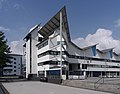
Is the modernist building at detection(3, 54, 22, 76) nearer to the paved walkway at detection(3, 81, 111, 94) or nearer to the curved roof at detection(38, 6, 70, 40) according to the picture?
the curved roof at detection(38, 6, 70, 40)

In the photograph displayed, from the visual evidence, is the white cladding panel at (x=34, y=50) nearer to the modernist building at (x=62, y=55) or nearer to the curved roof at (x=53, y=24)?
the modernist building at (x=62, y=55)

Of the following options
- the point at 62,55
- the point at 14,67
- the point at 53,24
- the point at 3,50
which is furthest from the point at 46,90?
the point at 14,67

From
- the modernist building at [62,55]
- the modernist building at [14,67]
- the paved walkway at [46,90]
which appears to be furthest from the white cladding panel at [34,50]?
the modernist building at [14,67]

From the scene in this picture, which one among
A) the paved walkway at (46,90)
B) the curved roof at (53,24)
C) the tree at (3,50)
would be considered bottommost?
the paved walkway at (46,90)

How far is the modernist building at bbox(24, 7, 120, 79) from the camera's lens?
224ft

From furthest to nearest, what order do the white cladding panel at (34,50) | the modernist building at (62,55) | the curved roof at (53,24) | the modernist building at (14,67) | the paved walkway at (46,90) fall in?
the modernist building at (14,67), the white cladding panel at (34,50), the modernist building at (62,55), the curved roof at (53,24), the paved walkway at (46,90)

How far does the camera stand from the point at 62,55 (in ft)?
220

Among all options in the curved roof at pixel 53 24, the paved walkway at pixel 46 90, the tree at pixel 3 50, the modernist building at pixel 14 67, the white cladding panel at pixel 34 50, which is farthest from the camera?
the modernist building at pixel 14 67

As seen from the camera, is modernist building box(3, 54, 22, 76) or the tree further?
modernist building box(3, 54, 22, 76)

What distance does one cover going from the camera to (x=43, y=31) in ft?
276

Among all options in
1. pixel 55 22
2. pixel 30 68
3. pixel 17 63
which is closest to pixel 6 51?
pixel 55 22

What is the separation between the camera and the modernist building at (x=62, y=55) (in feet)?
224

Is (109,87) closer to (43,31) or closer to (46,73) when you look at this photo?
(46,73)

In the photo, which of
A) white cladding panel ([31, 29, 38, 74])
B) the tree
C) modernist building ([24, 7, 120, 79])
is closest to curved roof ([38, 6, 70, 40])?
modernist building ([24, 7, 120, 79])
